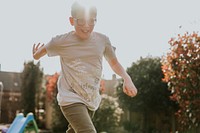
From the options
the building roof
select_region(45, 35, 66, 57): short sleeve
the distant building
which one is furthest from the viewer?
the building roof

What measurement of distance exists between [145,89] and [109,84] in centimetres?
650

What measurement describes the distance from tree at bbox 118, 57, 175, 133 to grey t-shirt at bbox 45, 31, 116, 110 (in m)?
10.3

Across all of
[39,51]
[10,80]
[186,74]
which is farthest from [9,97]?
[39,51]

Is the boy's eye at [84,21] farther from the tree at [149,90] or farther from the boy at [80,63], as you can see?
the tree at [149,90]

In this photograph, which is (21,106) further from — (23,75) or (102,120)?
(102,120)

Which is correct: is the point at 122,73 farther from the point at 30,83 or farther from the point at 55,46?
the point at 30,83

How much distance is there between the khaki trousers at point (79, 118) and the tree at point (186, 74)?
4.49 meters

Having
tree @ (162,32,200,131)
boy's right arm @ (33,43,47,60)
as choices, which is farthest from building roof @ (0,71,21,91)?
boy's right arm @ (33,43,47,60)

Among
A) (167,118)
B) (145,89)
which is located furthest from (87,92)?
(167,118)

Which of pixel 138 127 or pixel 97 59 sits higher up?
pixel 97 59

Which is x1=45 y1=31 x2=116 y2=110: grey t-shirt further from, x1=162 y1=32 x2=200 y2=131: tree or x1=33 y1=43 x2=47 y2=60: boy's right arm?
x1=162 y1=32 x2=200 y2=131: tree

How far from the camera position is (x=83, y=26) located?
7.98ft

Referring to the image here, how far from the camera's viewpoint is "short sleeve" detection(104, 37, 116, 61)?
262cm

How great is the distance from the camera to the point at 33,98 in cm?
1950
